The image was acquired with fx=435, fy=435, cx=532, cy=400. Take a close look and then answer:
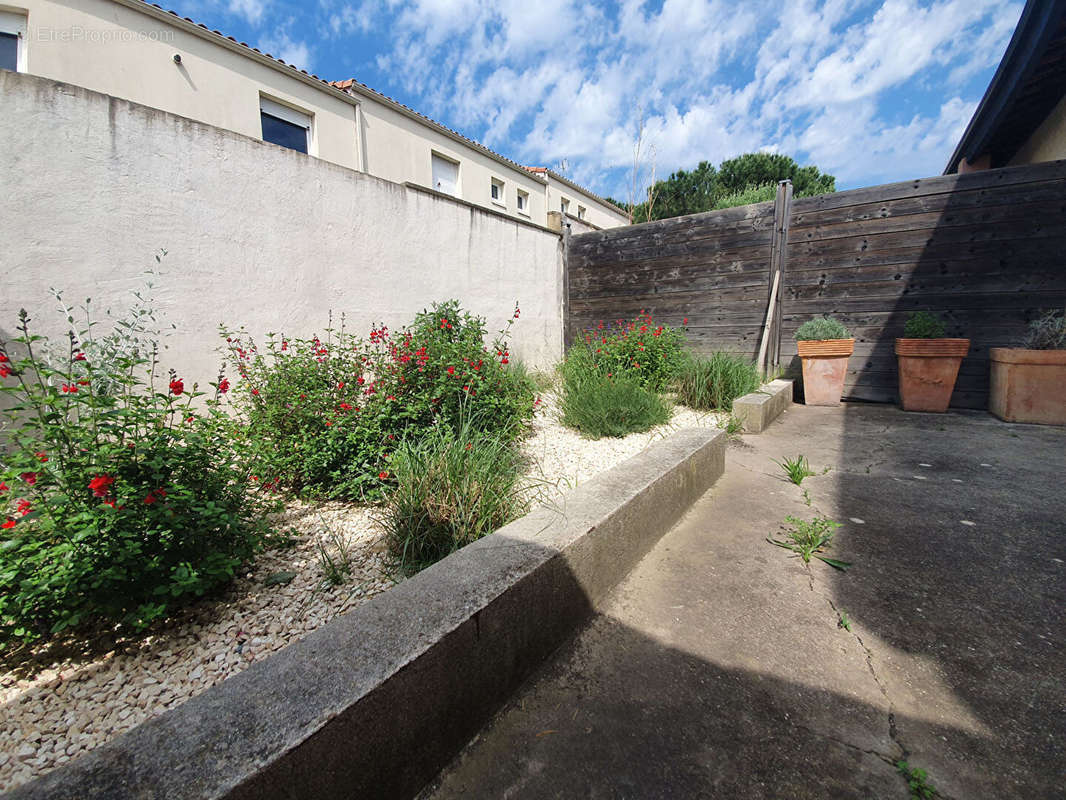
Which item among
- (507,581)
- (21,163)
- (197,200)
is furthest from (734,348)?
(21,163)

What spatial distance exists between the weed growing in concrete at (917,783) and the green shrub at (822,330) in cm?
408

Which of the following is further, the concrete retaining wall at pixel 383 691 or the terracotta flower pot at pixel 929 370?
the terracotta flower pot at pixel 929 370

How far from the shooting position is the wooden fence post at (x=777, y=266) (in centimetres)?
Result: 472

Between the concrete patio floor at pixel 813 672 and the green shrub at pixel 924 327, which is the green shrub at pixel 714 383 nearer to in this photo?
the green shrub at pixel 924 327

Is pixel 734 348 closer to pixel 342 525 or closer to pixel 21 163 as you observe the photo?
pixel 342 525

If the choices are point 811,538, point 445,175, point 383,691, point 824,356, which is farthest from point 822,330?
point 445,175

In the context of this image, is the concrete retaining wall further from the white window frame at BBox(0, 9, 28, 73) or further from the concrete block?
the white window frame at BBox(0, 9, 28, 73)

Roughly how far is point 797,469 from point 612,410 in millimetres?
1246

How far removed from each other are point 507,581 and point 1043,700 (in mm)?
1382

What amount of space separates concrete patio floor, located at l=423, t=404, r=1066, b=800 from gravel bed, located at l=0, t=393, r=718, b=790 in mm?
715

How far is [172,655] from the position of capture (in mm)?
1264

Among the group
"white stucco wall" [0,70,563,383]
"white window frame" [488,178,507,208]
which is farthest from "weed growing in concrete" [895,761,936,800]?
"white window frame" [488,178,507,208]

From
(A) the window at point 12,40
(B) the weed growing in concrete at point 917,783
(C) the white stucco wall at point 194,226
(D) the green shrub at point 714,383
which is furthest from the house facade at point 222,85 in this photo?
(B) the weed growing in concrete at point 917,783

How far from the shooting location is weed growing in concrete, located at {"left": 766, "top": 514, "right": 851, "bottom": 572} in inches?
69.1
